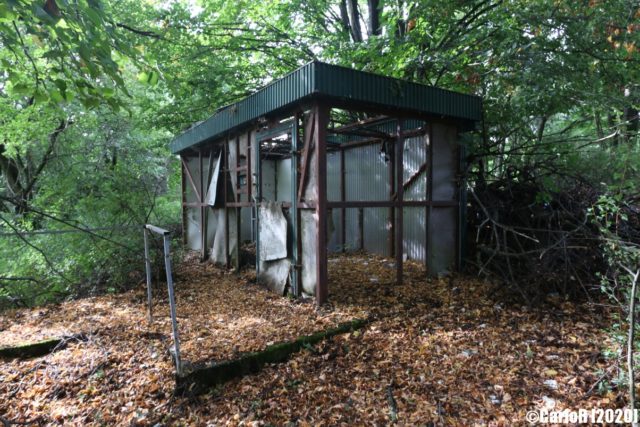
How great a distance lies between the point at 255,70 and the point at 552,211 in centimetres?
772

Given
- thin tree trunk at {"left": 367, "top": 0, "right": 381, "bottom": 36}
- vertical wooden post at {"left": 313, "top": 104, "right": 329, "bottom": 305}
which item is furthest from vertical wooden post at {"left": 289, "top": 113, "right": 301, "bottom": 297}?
thin tree trunk at {"left": 367, "top": 0, "right": 381, "bottom": 36}

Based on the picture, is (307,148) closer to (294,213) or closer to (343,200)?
(294,213)

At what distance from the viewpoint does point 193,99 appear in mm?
9219

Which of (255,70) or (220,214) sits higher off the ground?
(255,70)

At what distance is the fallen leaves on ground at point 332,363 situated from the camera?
270cm

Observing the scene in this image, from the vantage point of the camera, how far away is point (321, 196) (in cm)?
464

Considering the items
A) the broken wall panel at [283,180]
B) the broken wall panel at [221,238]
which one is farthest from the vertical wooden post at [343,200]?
the broken wall panel at [221,238]

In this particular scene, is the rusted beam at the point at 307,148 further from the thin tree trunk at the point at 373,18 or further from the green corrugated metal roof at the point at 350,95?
the thin tree trunk at the point at 373,18

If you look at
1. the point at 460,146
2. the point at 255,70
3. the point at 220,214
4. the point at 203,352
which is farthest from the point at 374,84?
the point at 255,70

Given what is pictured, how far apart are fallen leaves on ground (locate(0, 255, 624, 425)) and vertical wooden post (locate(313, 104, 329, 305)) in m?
0.35

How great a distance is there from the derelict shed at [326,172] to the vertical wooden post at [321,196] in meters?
0.01

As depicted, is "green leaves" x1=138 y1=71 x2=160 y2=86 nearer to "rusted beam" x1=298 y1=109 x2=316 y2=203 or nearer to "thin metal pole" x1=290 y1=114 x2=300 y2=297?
"rusted beam" x1=298 y1=109 x2=316 y2=203

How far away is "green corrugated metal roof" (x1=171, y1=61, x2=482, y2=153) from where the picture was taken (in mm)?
4359

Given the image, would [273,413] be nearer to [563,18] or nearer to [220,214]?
[220,214]
